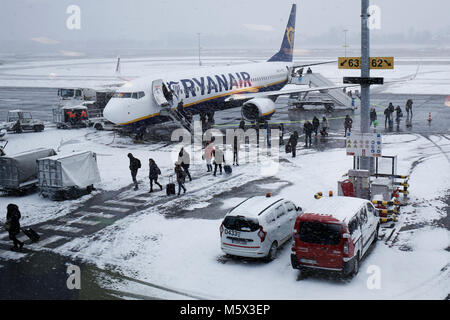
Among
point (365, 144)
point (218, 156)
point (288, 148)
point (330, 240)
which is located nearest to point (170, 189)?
point (218, 156)

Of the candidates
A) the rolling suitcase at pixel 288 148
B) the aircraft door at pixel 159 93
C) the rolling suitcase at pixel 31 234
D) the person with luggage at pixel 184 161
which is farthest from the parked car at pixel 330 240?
the aircraft door at pixel 159 93

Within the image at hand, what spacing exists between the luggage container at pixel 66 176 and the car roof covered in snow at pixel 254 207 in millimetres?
9956

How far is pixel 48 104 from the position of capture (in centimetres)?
6031

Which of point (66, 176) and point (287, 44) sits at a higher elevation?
point (287, 44)

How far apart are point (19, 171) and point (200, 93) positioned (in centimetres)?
1675

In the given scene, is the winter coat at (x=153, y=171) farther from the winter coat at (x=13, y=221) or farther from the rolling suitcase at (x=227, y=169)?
the winter coat at (x=13, y=221)

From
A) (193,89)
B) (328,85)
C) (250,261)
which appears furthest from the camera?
(328,85)

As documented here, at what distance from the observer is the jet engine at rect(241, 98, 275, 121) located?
124ft

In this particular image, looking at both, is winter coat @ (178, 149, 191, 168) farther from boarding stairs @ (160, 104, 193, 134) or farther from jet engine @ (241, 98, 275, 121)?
jet engine @ (241, 98, 275, 121)

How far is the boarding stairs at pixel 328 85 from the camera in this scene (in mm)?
47250

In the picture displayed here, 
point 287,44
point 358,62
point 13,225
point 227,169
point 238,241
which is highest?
point 287,44

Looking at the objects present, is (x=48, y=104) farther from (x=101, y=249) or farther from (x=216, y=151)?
(x=101, y=249)

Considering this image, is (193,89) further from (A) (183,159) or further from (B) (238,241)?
(B) (238,241)

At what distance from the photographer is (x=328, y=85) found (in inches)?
1885
